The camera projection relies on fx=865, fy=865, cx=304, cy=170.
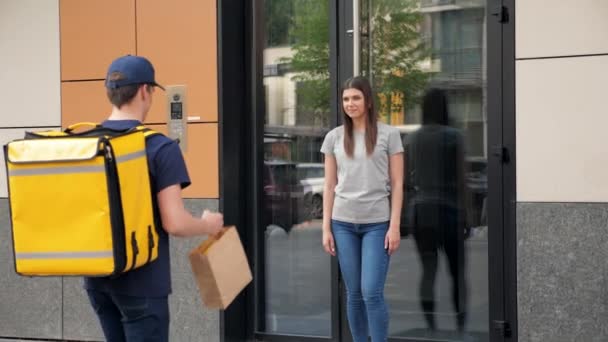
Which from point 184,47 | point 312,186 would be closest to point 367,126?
point 312,186

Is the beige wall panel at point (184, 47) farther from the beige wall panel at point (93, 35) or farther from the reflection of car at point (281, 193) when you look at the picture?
the reflection of car at point (281, 193)

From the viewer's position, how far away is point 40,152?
3.12 m

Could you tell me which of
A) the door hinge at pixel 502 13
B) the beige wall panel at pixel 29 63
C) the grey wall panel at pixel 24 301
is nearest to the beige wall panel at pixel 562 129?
the door hinge at pixel 502 13

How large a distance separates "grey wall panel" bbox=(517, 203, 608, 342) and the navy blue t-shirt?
3.20 meters

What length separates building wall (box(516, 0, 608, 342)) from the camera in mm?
5617

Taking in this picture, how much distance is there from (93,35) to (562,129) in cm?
376

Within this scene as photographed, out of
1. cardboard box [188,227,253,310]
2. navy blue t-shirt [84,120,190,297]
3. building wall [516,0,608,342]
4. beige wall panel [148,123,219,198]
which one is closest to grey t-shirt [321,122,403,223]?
building wall [516,0,608,342]

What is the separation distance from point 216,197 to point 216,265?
3.26 meters

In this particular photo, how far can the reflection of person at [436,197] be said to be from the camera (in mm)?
6270

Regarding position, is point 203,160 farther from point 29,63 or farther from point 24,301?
point 24,301

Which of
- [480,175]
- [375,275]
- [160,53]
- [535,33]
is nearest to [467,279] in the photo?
[480,175]

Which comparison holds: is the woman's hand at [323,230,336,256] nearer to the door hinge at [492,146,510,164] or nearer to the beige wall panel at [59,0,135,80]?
the door hinge at [492,146,510,164]

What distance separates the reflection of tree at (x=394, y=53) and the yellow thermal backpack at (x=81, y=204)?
355 centimetres

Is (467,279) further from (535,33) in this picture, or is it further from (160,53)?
(160,53)
